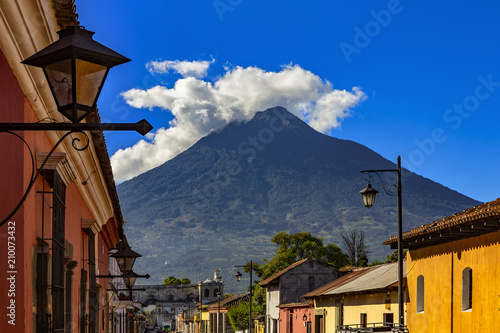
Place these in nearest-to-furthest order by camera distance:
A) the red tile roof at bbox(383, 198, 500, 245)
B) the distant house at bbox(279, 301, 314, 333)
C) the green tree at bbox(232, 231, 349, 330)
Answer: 1. the red tile roof at bbox(383, 198, 500, 245)
2. the distant house at bbox(279, 301, 314, 333)
3. the green tree at bbox(232, 231, 349, 330)

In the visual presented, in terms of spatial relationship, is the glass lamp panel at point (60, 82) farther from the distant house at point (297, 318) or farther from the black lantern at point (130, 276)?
the distant house at point (297, 318)

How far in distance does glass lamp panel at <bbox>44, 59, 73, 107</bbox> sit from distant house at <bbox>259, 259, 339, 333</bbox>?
45.5 metres

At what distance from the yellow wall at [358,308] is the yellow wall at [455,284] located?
3.82m

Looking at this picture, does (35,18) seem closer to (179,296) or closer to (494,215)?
(494,215)

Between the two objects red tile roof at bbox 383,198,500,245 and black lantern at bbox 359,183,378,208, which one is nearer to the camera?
red tile roof at bbox 383,198,500,245

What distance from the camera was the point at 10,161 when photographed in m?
6.85

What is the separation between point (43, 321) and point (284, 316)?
38.3 m

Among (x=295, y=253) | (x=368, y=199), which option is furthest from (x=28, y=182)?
(x=295, y=253)

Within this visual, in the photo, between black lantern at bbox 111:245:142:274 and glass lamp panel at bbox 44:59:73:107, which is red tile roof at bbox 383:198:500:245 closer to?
black lantern at bbox 111:245:142:274

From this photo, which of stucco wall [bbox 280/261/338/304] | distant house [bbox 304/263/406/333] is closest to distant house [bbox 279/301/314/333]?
distant house [bbox 304/263/406/333]

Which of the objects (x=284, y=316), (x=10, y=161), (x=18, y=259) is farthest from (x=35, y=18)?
(x=284, y=316)

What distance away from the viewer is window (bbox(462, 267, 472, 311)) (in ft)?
53.2

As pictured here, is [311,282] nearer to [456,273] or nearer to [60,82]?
[456,273]

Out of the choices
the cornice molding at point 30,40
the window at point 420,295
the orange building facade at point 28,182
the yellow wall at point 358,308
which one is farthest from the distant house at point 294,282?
the cornice molding at point 30,40
